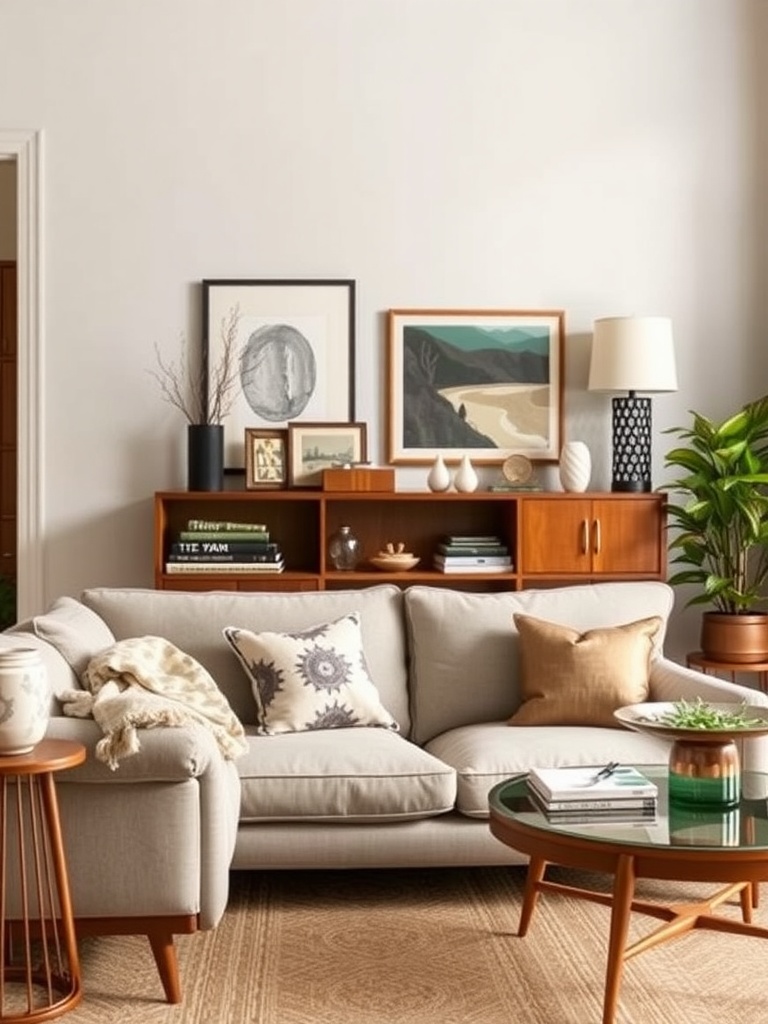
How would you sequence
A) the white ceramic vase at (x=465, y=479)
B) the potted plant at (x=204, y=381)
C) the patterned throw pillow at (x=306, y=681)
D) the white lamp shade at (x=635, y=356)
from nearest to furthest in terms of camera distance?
the patterned throw pillow at (x=306, y=681) < the white lamp shade at (x=635, y=356) < the white ceramic vase at (x=465, y=479) < the potted plant at (x=204, y=381)

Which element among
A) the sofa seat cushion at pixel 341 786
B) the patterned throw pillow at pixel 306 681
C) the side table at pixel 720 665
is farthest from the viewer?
the side table at pixel 720 665

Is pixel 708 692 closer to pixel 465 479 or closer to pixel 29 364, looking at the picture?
pixel 465 479

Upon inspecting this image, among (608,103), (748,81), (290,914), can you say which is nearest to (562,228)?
(608,103)

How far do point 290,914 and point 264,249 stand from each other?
2780mm

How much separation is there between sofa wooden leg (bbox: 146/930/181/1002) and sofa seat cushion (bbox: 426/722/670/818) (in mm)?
970

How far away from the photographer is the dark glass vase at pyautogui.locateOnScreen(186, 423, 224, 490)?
5.48 meters

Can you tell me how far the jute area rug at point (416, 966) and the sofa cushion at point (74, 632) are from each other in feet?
2.44

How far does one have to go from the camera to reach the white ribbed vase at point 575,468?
561 centimetres

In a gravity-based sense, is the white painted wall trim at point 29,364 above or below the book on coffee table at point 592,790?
above

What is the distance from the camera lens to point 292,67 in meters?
5.71

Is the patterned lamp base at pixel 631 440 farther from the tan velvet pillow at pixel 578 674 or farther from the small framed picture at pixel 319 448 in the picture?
the tan velvet pillow at pixel 578 674

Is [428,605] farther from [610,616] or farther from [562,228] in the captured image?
[562,228]

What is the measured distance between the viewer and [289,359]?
5.74 metres

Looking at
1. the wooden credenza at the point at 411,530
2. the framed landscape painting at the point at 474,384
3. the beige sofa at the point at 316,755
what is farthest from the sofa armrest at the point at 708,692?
the framed landscape painting at the point at 474,384
